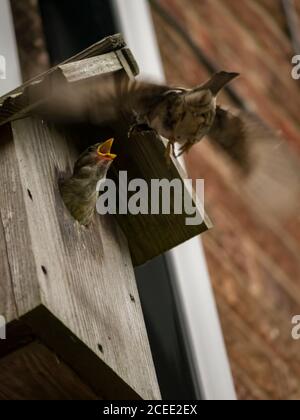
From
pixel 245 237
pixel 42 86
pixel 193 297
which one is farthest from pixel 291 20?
pixel 42 86

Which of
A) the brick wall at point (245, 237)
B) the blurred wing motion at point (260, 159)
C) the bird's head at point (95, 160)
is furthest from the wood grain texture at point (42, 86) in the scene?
the brick wall at point (245, 237)

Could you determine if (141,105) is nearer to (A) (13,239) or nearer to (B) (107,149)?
(B) (107,149)

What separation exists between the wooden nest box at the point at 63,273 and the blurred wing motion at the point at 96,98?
0.03 m

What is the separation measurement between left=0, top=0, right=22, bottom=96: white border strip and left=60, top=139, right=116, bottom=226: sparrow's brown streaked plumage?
72 cm

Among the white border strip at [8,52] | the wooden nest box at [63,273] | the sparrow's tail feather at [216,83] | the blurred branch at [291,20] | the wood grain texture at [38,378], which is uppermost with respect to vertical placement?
the blurred branch at [291,20]

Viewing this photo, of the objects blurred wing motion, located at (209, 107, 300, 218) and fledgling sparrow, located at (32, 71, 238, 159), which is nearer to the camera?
fledgling sparrow, located at (32, 71, 238, 159)

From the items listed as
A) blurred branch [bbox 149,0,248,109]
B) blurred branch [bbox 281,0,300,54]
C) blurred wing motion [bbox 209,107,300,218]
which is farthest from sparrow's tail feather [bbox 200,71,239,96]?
blurred branch [bbox 281,0,300,54]

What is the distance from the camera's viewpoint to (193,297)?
13.1ft

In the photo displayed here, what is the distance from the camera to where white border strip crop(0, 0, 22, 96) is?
370 cm

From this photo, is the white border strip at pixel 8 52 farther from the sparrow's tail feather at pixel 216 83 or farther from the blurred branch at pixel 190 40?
the blurred branch at pixel 190 40

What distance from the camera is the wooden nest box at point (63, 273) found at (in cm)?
256

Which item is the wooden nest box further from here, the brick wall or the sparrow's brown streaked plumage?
the brick wall

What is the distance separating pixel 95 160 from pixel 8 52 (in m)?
1.01

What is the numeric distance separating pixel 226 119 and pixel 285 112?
2931 millimetres
